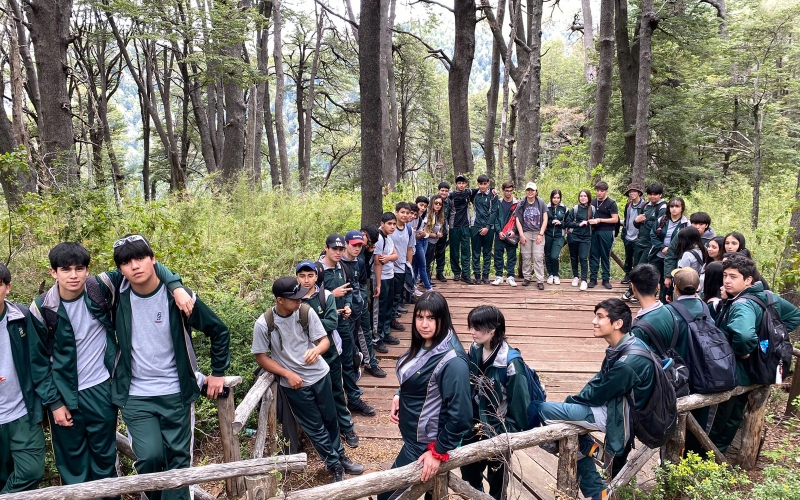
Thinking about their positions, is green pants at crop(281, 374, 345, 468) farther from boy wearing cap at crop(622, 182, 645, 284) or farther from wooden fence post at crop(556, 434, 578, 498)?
boy wearing cap at crop(622, 182, 645, 284)

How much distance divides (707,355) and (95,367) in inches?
187

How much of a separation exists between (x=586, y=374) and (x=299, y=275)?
4174 mm

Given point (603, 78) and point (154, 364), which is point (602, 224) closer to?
point (603, 78)

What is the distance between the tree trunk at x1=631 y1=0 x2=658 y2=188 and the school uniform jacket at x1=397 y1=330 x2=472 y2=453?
1094 centimetres

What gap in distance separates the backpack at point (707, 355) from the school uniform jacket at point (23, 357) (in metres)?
4.90

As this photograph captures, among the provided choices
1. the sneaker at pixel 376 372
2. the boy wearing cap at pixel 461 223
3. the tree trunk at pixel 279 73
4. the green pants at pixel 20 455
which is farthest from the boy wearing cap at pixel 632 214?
the tree trunk at pixel 279 73

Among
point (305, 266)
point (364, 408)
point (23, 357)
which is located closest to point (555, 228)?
point (364, 408)

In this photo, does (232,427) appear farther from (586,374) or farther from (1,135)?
(1,135)

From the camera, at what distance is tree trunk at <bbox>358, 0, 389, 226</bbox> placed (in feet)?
24.8

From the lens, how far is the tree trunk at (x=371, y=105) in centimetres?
756

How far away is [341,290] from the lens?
16.4 feet

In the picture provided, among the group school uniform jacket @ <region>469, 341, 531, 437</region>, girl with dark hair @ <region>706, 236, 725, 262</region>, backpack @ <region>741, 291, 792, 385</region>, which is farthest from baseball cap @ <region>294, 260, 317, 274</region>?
girl with dark hair @ <region>706, 236, 725, 262</region>

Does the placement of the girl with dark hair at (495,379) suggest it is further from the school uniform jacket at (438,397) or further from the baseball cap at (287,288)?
the baseball cap at (287,288)

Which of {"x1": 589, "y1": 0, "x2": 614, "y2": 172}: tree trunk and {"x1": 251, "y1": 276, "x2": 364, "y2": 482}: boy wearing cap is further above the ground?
{"x1": 589, "y1": 0, "x2": 614, "y2": 172}: tree trunk
